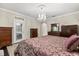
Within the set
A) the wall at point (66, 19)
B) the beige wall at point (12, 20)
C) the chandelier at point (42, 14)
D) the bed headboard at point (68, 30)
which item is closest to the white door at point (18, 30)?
the beige wall at point (12, 20)

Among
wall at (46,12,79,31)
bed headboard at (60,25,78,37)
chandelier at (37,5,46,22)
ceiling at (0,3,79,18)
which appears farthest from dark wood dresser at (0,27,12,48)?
bed headboard at (60,25,78,37)

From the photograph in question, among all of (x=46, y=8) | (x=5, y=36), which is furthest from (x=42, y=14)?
(x=5, y=36)

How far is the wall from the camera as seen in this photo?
1.26m

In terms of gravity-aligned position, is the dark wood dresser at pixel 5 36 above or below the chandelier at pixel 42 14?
below

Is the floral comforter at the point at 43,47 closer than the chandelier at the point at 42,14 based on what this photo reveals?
Yes

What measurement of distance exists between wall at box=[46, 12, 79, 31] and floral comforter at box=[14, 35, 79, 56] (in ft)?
0.62

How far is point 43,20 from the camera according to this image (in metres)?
1.36

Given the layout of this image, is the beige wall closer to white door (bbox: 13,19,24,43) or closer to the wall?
white door (bbox: 13,19,24,43)

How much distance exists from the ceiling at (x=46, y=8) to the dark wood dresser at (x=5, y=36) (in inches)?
11.0

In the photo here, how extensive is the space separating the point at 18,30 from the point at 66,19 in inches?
26.4

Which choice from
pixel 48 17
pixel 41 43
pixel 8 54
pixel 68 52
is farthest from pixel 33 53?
pixel 48 17

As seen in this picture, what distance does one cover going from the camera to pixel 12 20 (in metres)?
1.31

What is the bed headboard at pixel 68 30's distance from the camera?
126 cm

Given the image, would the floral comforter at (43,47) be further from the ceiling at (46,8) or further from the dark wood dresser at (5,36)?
the ceiling at (46,8)
